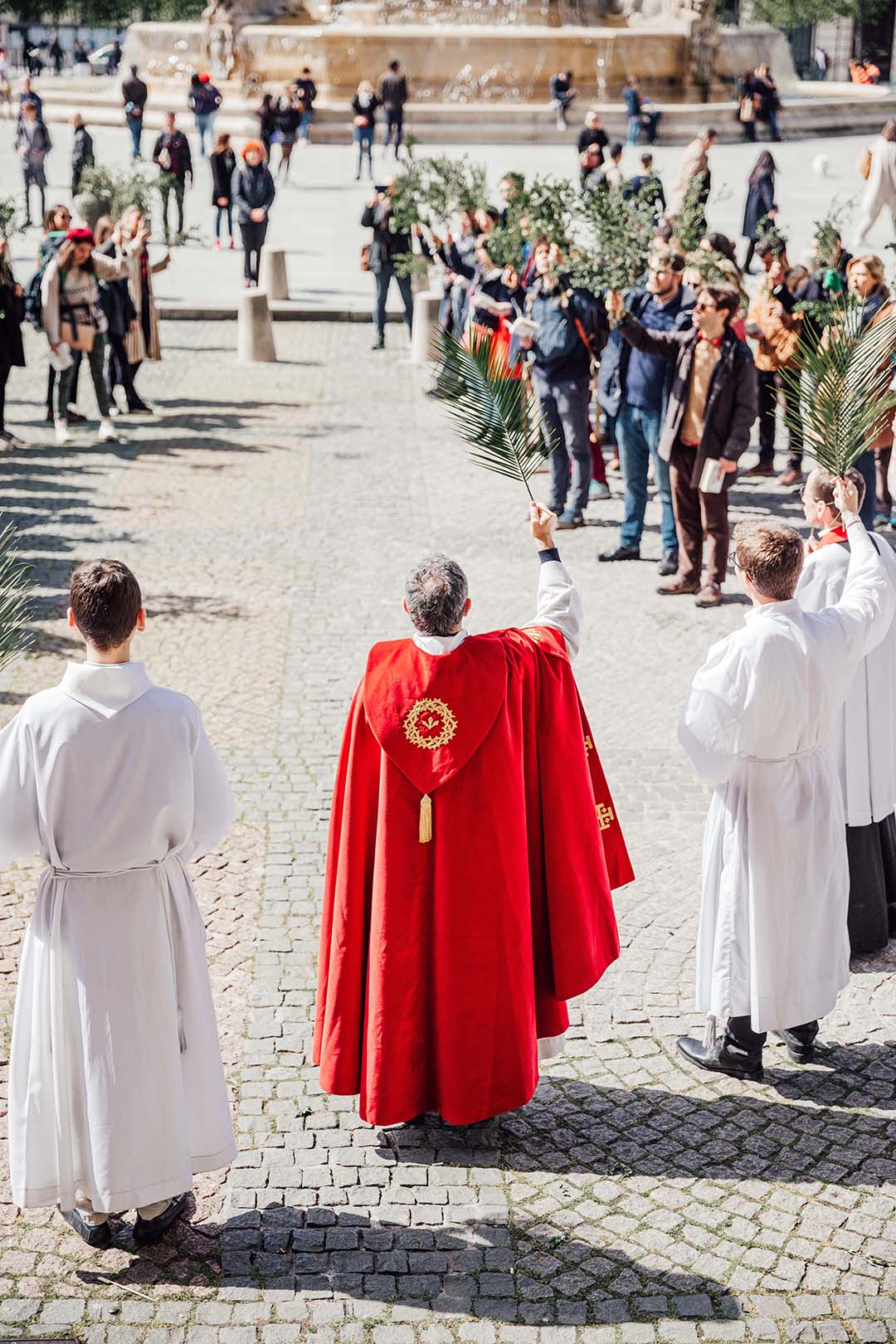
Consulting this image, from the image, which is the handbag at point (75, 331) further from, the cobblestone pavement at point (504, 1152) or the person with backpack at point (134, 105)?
the person with backpack at point (134, 105)

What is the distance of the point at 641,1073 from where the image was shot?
5430 mm

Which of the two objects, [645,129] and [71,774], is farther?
[645,129]

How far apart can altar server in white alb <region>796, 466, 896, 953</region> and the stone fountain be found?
32039mm

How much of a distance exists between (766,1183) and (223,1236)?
64.8 inches

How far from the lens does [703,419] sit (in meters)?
9.97

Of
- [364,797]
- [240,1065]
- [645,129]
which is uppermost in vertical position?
[645,129]

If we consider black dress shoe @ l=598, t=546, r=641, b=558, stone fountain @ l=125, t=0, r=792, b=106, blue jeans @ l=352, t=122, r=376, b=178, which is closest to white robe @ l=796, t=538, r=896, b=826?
black dress shoe @ l=598, t=546, r=641, b=558

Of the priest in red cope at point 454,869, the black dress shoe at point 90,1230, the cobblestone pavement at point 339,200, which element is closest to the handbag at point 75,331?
the cobblestone pavement at point 339,200

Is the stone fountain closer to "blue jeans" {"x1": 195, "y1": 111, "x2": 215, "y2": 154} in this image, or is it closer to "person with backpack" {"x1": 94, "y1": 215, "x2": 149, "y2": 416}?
"blue jeans" {"x1": 195, "y1": 111, "x2": 215, "y2": 154}

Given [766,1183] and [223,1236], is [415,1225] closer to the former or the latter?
[223,1236]

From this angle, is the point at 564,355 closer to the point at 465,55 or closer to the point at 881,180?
the point at 881,180

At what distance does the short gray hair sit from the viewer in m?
4.68

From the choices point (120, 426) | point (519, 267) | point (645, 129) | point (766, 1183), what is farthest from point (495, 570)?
point (645, 129)

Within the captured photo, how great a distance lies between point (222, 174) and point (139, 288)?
27.9ft
